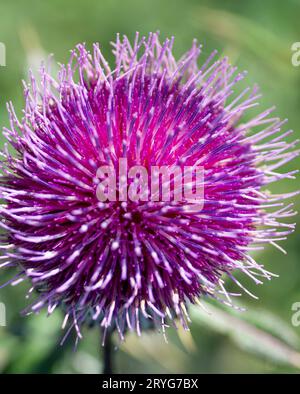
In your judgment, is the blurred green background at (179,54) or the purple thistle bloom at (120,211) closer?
the purple thistle bloom at (120,211)

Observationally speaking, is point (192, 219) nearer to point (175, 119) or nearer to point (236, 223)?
point (236, 223)

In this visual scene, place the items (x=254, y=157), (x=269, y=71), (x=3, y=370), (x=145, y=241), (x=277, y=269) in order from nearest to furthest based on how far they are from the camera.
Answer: (x=145, y=241) < (x=254, y=157) < (x=3, y=370) < (x=269, y=71) < (x=277, y=269)

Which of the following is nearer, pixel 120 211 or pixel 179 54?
pixel 120 211

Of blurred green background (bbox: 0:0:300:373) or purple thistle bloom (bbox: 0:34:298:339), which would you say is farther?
blurred green background (bbox: 0:0:300:373)

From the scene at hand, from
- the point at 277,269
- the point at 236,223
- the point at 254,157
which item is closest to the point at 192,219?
the point at 236,223
